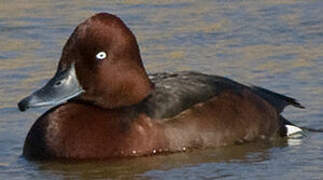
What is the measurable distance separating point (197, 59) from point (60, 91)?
2777 millimetres

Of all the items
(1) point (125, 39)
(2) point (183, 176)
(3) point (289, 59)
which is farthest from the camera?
(3) point (289, 59)

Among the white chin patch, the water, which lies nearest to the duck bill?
the water

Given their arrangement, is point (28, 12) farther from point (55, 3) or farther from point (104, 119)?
point (104, 119)

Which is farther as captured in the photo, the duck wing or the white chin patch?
the white chin patch

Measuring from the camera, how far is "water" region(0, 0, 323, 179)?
8.00 m

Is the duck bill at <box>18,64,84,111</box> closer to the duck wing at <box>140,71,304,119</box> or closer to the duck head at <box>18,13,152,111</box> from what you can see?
the duck head at <box>18,13,152,111</box>

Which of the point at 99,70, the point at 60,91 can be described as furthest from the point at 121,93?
the point at 60,91

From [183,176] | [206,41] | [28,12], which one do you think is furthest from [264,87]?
[28,12]

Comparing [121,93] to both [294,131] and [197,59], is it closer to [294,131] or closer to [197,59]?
[294,131]

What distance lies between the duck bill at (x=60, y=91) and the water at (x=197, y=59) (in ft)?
1.31

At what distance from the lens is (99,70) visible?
825 cm

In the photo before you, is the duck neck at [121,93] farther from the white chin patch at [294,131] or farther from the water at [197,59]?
the white chin patch at [294,131]

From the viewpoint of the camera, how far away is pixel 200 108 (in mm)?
8422

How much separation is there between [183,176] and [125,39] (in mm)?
1065
